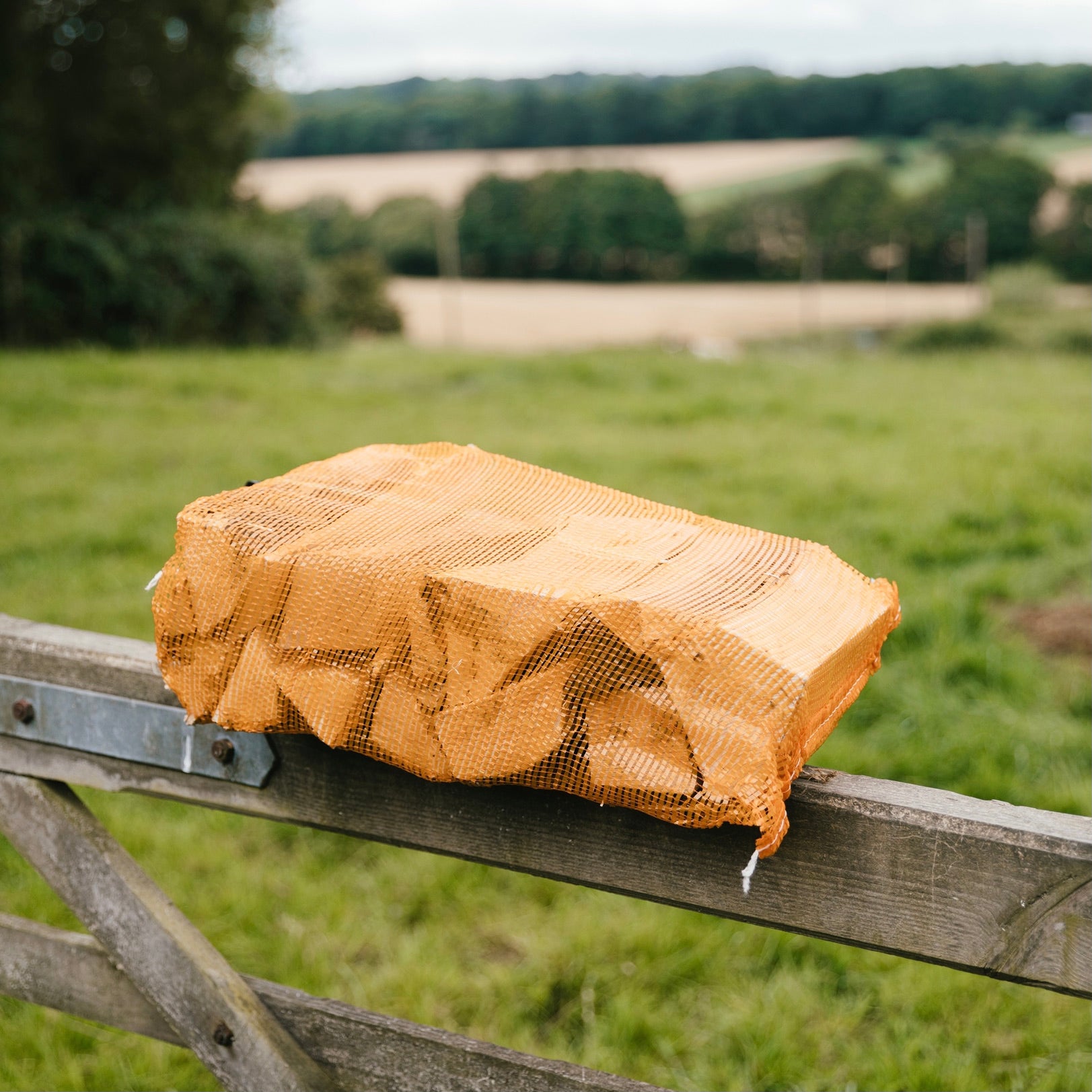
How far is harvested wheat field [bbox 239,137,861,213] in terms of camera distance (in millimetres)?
27984

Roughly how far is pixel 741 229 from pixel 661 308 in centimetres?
708

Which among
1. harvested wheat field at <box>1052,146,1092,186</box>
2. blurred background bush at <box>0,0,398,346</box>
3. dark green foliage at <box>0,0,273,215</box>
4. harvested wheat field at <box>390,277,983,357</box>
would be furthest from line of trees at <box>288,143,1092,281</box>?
blurred background bush at <box>0,0,398,346</box>

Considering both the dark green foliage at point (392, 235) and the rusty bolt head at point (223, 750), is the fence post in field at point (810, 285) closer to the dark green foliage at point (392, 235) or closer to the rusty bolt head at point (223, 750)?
the dark green foliage at point (392, 235)

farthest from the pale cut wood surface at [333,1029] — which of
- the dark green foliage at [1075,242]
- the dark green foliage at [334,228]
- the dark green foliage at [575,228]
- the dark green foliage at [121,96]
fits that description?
the dark green foliage at [1075,242]

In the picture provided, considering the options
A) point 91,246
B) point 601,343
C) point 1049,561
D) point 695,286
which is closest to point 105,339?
point 91,246

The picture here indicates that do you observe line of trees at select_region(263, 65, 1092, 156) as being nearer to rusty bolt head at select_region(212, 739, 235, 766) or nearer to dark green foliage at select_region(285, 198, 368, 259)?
dark green foliage at select_region(285, 198, 368, 259)

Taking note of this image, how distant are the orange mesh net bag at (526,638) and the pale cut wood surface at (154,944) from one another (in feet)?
1.43

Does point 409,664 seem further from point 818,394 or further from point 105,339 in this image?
point 105,339

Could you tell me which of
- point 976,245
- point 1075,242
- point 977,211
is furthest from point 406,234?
→ point 1075,242

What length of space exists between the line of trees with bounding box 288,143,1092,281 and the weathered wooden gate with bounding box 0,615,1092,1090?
1166 inches

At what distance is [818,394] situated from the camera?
9148mm

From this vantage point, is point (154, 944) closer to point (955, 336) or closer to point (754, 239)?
point (955, 336)

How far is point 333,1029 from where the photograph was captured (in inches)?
56.4

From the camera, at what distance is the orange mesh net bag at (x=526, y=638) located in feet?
3.06
